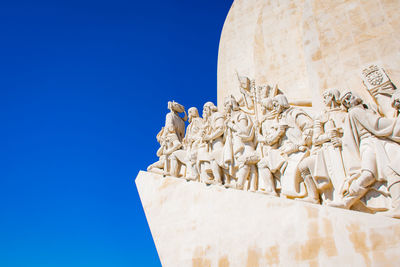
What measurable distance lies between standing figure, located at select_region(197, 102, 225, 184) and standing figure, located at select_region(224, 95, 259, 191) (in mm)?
202

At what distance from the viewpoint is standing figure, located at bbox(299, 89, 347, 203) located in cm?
441

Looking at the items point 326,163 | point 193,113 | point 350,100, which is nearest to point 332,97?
point 350,100

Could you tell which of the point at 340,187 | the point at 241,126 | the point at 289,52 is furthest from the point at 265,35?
the point at 340,187

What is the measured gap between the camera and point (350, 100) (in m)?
4.60

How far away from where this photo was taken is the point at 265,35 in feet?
26.3

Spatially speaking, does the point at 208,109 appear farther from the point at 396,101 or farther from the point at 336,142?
the point at 396,101

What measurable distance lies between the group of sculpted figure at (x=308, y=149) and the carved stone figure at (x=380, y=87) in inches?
0.5

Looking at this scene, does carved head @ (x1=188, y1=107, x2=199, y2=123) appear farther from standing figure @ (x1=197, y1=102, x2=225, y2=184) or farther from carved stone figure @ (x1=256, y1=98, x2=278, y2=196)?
carved stone figure @ (x1=256, y1=98, x2=278, y2=196)

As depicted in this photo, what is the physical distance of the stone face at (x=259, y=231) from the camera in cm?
337

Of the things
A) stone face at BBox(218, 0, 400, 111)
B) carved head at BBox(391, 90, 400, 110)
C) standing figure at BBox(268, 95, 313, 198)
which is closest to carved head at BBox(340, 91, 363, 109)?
carved head at BBox(391, 90, 400, 110)

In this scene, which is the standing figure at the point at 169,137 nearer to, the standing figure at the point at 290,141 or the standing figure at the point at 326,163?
the standing figure at the point at 290,141

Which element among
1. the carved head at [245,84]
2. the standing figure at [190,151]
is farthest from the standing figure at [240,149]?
the carved head at [245,84]

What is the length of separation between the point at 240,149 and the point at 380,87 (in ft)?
7.81

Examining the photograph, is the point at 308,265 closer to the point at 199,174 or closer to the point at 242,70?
the point at 199,174
